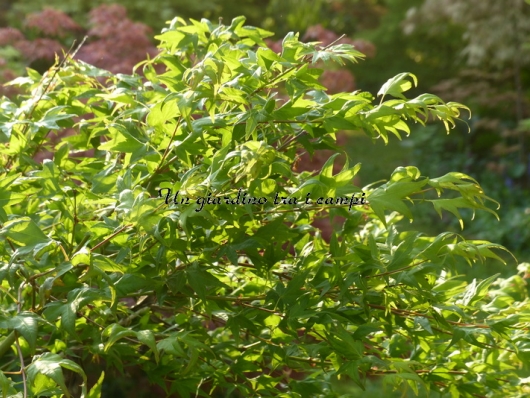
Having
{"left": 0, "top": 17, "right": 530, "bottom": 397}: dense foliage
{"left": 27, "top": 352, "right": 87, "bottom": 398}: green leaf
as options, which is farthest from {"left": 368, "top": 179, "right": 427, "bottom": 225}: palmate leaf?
{"left": 27, "top": 352, "right": 87, "bottom": 398}: green leaf

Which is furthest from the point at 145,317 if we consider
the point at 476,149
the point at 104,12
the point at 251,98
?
the point at 476,149

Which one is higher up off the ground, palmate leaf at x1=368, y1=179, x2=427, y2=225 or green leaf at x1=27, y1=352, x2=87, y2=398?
palmate leaf at x1=368, y1=179, x2=427, y2=225

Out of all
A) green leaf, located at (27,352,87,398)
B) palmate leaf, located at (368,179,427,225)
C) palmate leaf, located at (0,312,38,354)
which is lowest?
green leaf, located at (27,352,87,398)

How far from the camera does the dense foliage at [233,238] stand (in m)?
1.34

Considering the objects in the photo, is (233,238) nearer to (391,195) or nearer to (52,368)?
(391,195)

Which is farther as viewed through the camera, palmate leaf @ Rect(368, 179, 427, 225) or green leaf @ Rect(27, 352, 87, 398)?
palmate leaf @ Rect(368, 179, 427, 225)

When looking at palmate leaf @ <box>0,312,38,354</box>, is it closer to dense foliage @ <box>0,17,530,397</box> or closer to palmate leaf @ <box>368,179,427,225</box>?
dense foliage @ <box>0,17,530,397</box>

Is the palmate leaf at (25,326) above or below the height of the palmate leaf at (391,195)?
below

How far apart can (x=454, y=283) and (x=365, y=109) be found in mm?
459

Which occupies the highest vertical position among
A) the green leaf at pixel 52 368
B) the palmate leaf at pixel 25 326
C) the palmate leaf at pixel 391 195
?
the palmate leaf at pixel 391 195

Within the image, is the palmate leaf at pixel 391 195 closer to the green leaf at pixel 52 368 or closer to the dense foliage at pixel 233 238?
the dense foliage at pixel 233 238

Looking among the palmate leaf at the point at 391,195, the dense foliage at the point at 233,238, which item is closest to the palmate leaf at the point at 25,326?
the dense foliage at the point at 233,238

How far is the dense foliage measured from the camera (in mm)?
1336

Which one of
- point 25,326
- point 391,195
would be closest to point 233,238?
point 391,195
